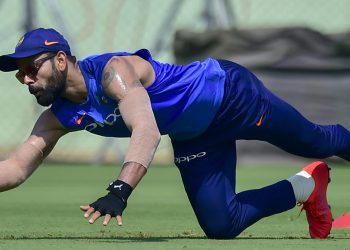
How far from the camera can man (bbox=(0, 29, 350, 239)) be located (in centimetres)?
668

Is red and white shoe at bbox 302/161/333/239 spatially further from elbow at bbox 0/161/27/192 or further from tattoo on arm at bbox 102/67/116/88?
elbow at bbox 0/161/27/192

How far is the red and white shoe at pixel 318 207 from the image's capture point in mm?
7227

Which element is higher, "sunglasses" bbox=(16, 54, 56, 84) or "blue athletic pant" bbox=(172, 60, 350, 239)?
"sunglasses" bbox=(16, 54, 56, 84)

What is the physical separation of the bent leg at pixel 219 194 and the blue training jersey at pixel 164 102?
Result: 173mm

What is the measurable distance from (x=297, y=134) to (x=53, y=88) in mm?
1524

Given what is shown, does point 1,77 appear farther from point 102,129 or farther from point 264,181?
point 102,129

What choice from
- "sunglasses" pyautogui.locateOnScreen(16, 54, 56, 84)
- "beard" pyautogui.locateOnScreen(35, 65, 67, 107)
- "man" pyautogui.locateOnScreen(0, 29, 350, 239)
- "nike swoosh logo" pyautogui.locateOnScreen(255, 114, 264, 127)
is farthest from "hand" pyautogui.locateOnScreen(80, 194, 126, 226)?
"nike swoosh logo" pyautogui.locateOnScreen(255, 114, 264, 127)

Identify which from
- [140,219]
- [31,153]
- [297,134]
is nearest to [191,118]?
[297,134]

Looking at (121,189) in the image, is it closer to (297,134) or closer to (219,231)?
(219,231)

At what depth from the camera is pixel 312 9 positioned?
610 inches

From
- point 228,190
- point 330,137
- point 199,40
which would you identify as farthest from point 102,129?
point 199,40

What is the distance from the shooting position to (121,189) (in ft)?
20.0

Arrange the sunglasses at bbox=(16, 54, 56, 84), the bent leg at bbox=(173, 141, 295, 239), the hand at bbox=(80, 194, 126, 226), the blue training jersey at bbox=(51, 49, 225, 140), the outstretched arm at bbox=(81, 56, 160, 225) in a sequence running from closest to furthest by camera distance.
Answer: the hand at bbox=(80, 194, 126, 226) → the outstretched arm at bbox=(81, 56, 160, 225) → the sunglasses at bbox=(16, 54, 56, 84) → the blue training jersey at bbox=(51, 49, 225, 140) → the bent leg at bbox=(173, 141, 295, 239)

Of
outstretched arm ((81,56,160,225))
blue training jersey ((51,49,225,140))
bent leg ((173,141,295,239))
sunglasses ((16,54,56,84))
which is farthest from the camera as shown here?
bent leg ((173,141,295,239))
